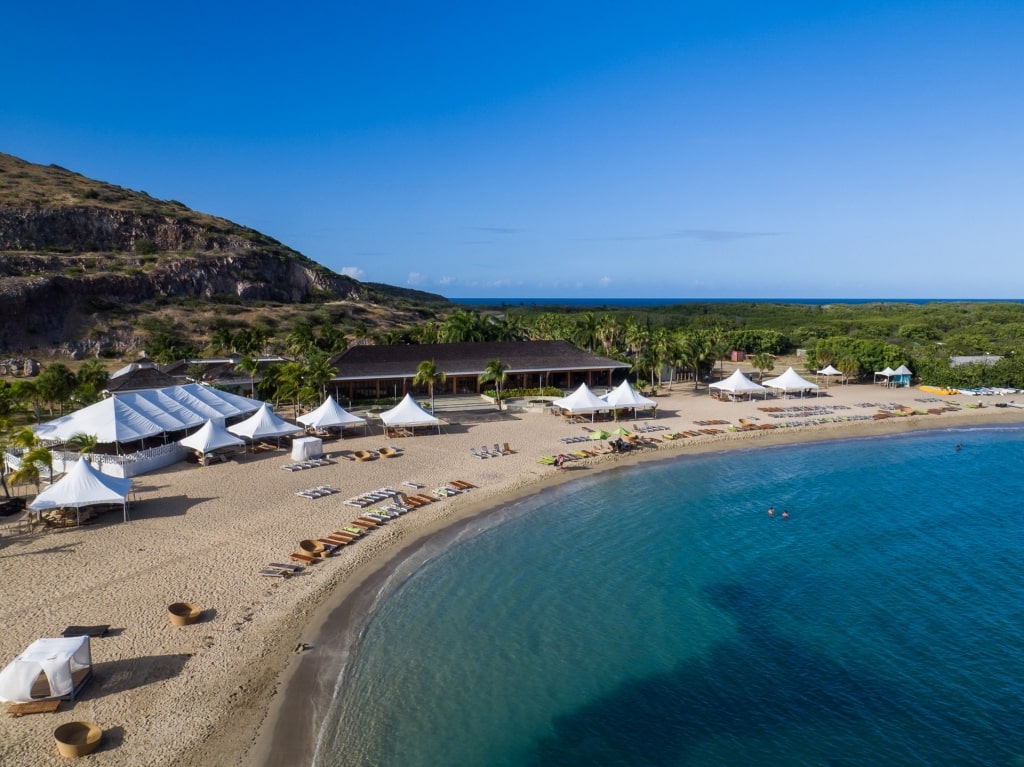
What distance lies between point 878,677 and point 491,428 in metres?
25.4

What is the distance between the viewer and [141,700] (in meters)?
13.1

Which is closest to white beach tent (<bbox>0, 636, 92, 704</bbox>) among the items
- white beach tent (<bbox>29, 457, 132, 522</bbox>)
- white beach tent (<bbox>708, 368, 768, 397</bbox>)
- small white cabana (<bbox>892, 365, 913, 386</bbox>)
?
white beach tent (<bbox>29, 457, 132, 522</bbox>)

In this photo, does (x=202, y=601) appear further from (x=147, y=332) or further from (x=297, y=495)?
(x=147, y=332)

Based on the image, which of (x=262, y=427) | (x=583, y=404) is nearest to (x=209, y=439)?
(x=262, y=427)

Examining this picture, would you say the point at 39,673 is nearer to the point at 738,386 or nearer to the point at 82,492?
the point at 82,492

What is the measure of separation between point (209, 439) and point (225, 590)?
45.7 feet

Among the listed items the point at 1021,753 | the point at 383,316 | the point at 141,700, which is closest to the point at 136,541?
the point at 141,700

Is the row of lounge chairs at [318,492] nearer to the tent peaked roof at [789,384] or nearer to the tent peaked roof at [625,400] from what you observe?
the tent peaked roof at [625,400]

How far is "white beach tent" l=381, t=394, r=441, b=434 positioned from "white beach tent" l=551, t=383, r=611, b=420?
8.58m

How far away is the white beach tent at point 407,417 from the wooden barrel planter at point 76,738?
919 inches

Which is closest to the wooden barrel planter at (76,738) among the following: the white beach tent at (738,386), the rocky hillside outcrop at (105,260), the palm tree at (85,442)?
the palm tree at (85,442)

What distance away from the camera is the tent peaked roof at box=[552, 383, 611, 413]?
39.2m

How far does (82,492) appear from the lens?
21.8 meters

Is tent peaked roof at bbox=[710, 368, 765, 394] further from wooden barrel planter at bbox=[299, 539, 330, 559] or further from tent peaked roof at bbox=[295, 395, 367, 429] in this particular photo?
wooden barrel planter at bbox=[299, 539, 330, 559]
